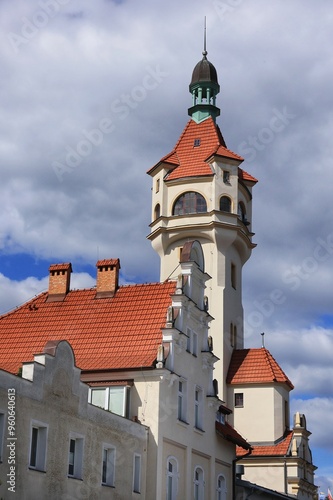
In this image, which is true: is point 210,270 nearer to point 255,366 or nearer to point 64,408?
point 255,366

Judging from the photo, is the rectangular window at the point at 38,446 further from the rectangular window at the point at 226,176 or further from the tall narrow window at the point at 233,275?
the rectangular window at the point at 226,176

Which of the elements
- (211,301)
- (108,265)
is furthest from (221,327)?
(108,265)

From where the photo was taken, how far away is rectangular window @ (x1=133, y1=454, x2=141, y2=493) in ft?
102

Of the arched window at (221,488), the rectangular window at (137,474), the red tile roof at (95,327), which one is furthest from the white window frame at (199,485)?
the red tile roof at (95,327)

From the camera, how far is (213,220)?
56.2m

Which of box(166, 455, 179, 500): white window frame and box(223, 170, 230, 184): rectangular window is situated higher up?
box(223, 170, 230, 184): rectangular window

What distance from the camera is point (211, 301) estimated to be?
184ft

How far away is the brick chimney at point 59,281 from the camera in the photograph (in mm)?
38938

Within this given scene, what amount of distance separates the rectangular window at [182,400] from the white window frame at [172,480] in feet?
5.84

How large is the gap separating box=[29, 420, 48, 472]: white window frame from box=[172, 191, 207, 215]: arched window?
1312 inches

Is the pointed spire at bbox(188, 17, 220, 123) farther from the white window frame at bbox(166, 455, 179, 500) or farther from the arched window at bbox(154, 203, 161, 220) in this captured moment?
the white window frame at bbox(166, 455, 179, 500)

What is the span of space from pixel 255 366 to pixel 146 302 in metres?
20.3

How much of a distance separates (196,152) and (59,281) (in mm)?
24472

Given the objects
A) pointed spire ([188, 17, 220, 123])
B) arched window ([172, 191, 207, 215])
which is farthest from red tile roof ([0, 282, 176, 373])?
pointed spire ([188, 17, 220, 123])
